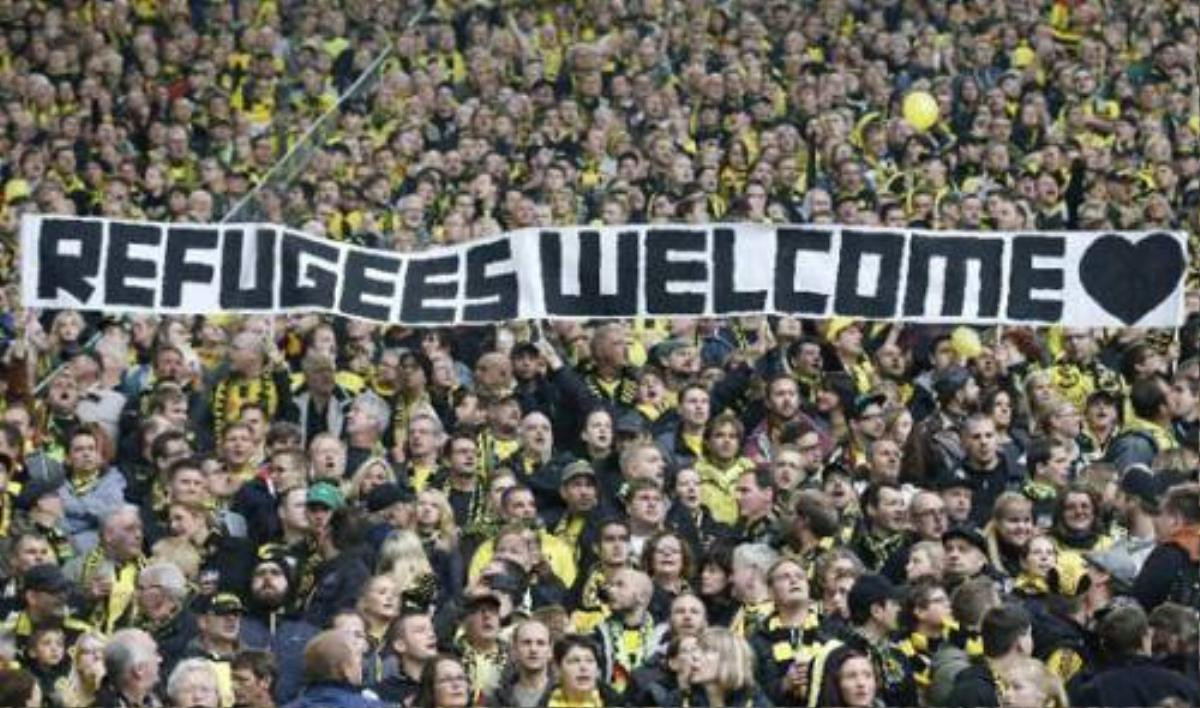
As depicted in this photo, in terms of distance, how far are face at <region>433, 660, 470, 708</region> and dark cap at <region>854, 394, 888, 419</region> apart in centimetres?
446

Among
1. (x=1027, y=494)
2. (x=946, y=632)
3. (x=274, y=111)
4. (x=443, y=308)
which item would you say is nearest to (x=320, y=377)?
(x=443, y=308)

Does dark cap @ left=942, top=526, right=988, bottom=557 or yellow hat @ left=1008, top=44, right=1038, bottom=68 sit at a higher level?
yellow hat @ left=1008, top=44, right=1038, bottom=68

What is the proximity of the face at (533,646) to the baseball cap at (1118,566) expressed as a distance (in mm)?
2446

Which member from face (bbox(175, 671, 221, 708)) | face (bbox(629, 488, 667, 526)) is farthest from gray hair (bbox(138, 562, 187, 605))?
face (bbox(629, 488, 667, 526))

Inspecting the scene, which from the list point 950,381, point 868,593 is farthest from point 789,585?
point 950,381

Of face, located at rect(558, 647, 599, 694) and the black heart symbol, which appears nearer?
face, located at rect(558, 647, 599, 694)

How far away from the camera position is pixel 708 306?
15852mm

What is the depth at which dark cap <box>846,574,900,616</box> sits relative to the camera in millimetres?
12555

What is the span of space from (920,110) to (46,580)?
1078cm

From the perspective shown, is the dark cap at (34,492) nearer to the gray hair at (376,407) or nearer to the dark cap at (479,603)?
the gray hair at (376,407)

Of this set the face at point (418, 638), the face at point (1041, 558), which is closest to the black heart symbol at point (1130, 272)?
the face at point (1041, 558)

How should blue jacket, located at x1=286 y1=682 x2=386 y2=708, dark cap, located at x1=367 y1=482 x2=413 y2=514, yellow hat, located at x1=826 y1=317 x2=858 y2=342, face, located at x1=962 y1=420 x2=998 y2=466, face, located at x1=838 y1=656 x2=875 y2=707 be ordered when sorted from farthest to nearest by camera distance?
yellow hat, located at x1=826 y1=317 x2=858 y2=342 < face, located at x1=962 y1=420 x2=998 y2=466 < dark cap, located at x1=367 y1=482 x2=413 y2=514 < face, located at x1=838 y1=656 x2=875 y2=707 < blue jacket, located at x1=286 y1=682 x2=386 y2=708

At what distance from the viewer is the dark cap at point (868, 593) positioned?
1255cm

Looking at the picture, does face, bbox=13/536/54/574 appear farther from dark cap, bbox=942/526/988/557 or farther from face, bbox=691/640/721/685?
dark cap, bbox=942/526/988/557
